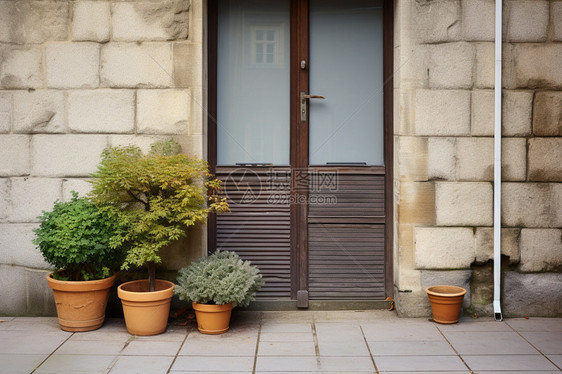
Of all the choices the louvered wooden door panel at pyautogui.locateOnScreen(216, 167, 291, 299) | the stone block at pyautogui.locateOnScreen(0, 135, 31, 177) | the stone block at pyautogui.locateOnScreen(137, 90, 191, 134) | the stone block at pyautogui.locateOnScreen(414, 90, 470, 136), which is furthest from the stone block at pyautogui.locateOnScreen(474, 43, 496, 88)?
the stone block at pyautogui.locateOnScreen(0, 135, 31, 177)

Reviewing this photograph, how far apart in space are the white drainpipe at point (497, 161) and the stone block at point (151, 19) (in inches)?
114

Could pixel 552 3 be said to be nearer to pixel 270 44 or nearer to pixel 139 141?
pixel 270 44

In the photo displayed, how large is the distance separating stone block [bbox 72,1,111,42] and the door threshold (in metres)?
2.99

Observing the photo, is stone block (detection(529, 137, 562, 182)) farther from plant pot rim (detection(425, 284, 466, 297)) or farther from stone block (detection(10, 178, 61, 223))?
stone block (detection(10, 178, 61, 223))

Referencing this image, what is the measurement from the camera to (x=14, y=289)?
19.4 feet

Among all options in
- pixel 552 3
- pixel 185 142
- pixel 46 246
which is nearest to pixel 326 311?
pixel 185 142

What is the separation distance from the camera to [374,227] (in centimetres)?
622

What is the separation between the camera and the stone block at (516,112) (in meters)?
5.85

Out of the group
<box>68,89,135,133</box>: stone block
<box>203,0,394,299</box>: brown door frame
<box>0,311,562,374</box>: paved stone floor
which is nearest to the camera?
<box>0,311,562,374</box>: paved stone floor

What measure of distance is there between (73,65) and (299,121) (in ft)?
7.23

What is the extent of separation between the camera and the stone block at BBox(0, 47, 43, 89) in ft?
19.2

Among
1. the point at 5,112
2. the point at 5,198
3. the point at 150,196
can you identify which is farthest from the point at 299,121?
the point at 5,198

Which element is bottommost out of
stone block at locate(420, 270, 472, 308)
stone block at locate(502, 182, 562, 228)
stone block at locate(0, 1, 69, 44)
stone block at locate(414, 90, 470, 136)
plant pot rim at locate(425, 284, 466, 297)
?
plant pot rim at locate(425, 284, 466, 297)

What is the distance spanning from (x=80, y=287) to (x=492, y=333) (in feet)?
11.7
